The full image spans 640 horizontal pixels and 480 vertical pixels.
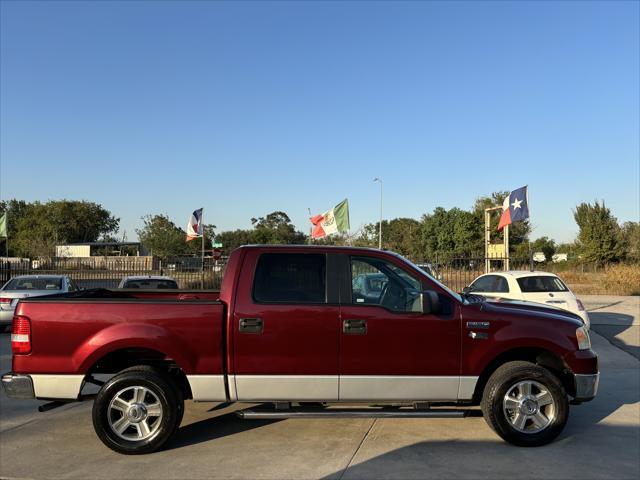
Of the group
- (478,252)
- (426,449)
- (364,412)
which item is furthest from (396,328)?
(478,252)

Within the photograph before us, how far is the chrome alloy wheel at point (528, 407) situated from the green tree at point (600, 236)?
44.0 meters

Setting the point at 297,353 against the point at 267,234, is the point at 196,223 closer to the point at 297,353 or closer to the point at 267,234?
the point at 297,353

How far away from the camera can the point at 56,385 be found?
473cm

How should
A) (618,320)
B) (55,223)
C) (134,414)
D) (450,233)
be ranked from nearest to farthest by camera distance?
(134,414)
(618,320)
(450,233)
(55,223)

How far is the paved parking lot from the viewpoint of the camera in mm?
4328

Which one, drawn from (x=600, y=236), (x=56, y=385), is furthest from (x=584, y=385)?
(x=600, y=236)

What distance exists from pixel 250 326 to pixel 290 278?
0.62 meters

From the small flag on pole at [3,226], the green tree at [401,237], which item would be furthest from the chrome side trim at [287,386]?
the green tree at [401,237]

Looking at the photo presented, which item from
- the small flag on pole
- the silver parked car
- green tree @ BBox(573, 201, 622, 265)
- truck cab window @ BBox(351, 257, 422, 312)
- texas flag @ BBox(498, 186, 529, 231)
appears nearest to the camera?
truck cab window @ BBox(351, 257, 422, 312)

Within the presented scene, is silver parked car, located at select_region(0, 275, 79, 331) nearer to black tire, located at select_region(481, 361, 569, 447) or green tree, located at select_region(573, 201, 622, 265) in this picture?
black tire, located at select_region(481, 361, 569, 447)

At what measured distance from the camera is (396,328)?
191 inches

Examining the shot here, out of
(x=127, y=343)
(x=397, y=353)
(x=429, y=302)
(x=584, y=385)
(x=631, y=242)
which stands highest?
(x=631, y=242)

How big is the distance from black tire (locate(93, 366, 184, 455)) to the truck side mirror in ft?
8.26

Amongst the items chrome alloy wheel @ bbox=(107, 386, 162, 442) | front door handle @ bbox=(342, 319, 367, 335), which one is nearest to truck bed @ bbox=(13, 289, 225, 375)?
chrome alloy wheel @ bbox=(107, 386, 162, 442)
